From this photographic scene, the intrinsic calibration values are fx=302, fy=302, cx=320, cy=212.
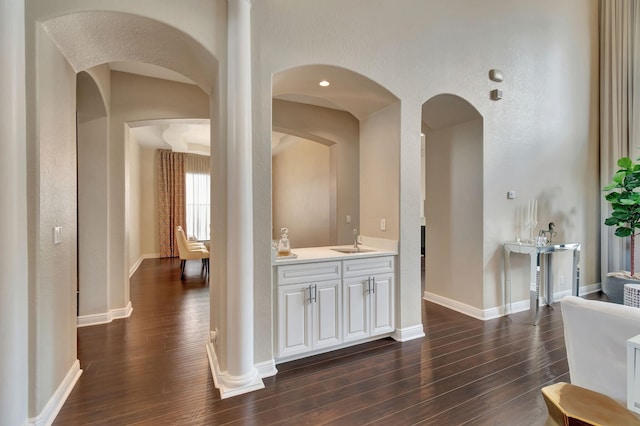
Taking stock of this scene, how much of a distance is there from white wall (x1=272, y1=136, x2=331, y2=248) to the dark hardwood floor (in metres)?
2.83

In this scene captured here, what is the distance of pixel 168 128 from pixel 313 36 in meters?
4.66

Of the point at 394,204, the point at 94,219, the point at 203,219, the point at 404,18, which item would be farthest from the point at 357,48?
the point at 203,219

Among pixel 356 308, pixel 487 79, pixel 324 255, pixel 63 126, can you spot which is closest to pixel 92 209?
pixel 63 126

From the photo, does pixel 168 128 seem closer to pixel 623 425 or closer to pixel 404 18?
pixel 404 18

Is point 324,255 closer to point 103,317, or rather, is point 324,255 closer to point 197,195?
point 103,317

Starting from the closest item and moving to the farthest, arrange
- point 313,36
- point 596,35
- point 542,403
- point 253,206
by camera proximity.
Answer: point 542,403 → point 253,206 → point 313,36 → point 596,35

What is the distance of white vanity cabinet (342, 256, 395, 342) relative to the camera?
2789 mm

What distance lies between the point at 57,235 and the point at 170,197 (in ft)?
22.2

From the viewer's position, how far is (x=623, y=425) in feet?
3.65

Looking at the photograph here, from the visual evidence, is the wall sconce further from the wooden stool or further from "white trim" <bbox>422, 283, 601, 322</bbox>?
the wooden stool

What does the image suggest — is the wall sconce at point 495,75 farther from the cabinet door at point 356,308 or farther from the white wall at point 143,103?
the white wall at point 143,103

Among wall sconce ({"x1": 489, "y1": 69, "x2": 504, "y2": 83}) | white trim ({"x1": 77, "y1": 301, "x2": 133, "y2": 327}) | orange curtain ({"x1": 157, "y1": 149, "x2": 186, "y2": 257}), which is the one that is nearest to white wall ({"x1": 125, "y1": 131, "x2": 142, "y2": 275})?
orange curtain ({"x1": 157, "y1": 149, "x2": 186, "y2": 257})

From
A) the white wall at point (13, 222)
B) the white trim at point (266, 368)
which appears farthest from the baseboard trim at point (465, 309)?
the white wall at point (13, 222)

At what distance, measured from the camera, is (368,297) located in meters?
2.88
